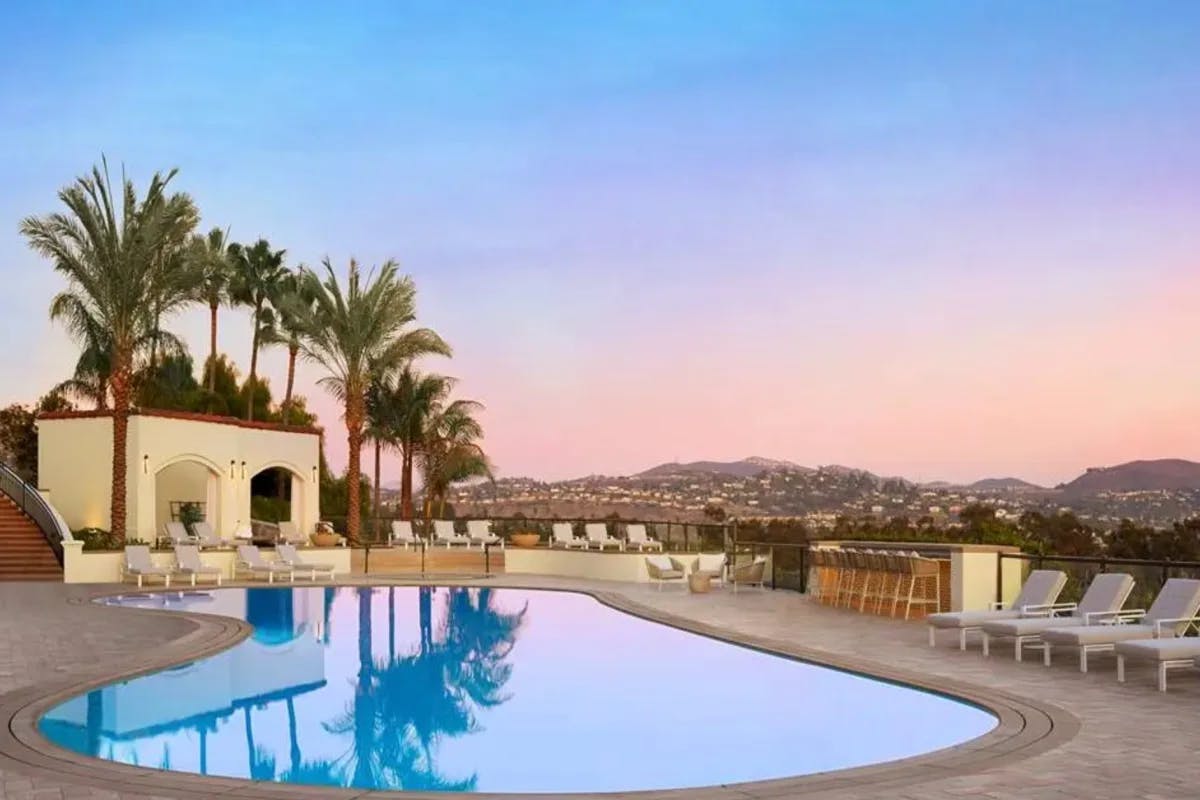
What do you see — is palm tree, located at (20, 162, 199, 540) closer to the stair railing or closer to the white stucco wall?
the stair railing

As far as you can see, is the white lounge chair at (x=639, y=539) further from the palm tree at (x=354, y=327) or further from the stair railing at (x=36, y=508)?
the stair railing at (x=36, y=508)

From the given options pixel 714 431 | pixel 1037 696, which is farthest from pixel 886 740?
pixel 714 431

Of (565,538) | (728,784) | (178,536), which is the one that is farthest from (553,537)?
(728,784)

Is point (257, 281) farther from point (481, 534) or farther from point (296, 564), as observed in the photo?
point (296, 564)

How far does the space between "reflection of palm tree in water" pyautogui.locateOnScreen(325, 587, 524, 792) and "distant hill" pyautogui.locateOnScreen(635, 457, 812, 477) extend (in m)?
31.7

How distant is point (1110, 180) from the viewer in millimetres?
23047

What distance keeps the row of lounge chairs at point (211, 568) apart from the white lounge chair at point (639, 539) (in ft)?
24.6

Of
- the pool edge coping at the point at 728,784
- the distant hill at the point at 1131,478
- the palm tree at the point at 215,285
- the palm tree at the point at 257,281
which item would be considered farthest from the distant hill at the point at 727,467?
the pool edge coping at the point at 728,784

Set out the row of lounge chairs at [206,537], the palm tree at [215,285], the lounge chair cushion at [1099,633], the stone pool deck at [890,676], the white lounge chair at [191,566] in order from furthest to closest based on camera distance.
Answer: the palm tree at [215,285] < the row of lounge chairs at [206,537] < the white lounge chair at [191,566] < the lounge chair cushion at [1099,633] < the stone pool deck at [890,676]

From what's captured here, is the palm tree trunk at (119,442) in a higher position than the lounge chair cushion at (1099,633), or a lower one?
higher

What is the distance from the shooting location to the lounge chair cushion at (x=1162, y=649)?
34.6 feet

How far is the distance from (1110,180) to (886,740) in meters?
16.8

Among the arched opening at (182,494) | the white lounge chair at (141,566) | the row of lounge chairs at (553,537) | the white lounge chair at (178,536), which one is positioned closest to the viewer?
the white lounge chair at (141,566)

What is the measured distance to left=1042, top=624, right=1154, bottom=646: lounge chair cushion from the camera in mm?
11695
